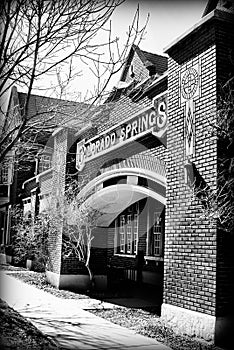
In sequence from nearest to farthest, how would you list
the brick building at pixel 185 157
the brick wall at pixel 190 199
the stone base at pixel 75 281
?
the brick building at pixel 185 157
the brick wall at pixel 190 199
the stone base at pixel 75 281

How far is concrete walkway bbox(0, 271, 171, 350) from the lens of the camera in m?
5.99

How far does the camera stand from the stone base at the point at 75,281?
12086 mm

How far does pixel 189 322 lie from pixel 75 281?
6.21 metres

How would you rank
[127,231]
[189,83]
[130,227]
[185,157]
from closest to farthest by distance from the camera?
[185,157] < [189,83] < [130,227] < [127,231]

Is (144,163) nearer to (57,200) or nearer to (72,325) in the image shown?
(72,325)

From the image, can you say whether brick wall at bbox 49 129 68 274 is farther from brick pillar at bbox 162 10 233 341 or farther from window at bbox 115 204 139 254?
brick pillar at bbox 162 10 233 341

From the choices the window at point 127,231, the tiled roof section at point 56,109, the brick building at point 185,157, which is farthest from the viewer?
the window at point 127,231

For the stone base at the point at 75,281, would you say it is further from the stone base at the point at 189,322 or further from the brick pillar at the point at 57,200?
the stone base at the point at 189,322

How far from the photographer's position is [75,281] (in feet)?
40.1

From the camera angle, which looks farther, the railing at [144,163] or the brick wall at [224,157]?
the railing at [144,163]

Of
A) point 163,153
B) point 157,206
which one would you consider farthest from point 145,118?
point 157,206

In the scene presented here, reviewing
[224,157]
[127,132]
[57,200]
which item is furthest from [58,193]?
[224,157]

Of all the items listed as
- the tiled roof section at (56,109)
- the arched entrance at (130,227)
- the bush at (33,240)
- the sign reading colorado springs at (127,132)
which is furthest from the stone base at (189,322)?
the bush at (33,240)

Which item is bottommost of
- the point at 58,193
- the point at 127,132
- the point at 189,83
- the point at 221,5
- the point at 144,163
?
the point at 58,193
